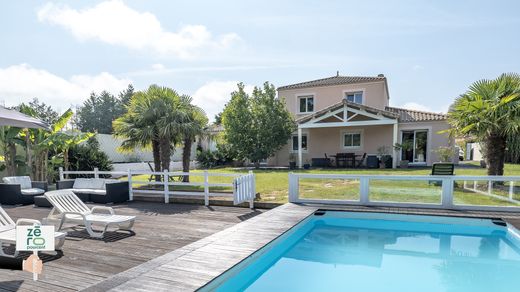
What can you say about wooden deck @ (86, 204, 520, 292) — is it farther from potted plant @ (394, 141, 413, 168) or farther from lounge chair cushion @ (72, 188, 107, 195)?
potted plant @ (394, 141, 413, 168)

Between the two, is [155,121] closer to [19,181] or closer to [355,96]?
[19,181]

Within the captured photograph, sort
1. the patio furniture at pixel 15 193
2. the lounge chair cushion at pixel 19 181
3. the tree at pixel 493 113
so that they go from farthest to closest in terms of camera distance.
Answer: the lounge chair cushion at pixel 19 181 → the patio furniture at pixel 15 193 → the tree at pixel 493 113

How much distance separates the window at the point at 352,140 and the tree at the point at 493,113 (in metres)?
11.5

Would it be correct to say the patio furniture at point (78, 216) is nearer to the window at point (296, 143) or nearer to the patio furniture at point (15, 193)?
the patio furniture at point (15, 193)

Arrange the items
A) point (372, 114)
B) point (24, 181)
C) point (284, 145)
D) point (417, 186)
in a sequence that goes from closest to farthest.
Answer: point (417, 186)
point (24, 181)
point (372, 114)
point (284, 145)

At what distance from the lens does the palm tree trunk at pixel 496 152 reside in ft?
31.4

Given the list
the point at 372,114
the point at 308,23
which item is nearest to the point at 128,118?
the point at 308,23

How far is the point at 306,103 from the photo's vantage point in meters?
24.1

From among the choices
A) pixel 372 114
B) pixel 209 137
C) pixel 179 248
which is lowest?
pixel 179 248

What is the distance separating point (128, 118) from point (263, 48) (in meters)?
6.53

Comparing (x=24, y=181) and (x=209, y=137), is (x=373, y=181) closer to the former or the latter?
(x=209, y=137)

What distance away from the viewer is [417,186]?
26.3 ft

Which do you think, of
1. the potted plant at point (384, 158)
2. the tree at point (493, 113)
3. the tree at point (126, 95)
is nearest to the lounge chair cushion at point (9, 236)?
the tree at point (493, 113)

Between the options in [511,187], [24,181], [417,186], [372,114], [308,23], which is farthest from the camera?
[372,114]
